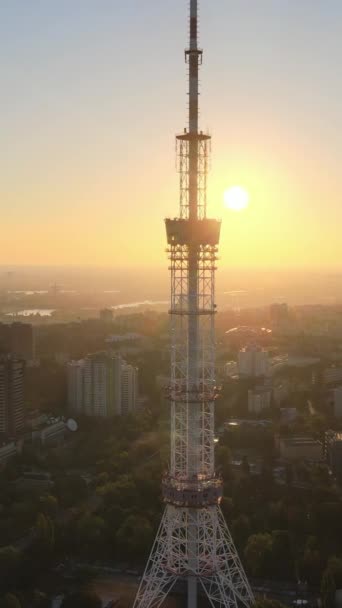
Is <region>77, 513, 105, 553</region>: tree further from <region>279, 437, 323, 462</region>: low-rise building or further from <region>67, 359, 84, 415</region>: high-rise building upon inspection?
<region>67, 359, 84, 415</region>: high-rise building

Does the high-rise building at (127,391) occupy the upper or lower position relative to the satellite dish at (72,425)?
upper

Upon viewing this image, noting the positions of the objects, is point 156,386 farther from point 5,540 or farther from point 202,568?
point 202,568

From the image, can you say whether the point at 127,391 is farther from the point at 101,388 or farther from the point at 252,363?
the point at 252,363

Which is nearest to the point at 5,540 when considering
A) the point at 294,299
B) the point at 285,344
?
the point at 285,344

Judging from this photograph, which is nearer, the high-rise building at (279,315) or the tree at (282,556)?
the tree at (282,556)

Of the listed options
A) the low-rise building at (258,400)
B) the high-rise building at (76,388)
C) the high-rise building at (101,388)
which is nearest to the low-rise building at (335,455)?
the low-rise building at (258,400)

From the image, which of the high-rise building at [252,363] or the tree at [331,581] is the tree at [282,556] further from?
the high-rise building at [252,363]

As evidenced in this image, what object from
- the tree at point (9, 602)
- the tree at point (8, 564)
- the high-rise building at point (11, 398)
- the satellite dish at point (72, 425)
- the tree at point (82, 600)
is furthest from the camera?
the satellite dish at point (72, 425)

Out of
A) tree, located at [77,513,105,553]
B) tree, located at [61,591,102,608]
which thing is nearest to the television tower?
tree, located at [61,591,102,608]
